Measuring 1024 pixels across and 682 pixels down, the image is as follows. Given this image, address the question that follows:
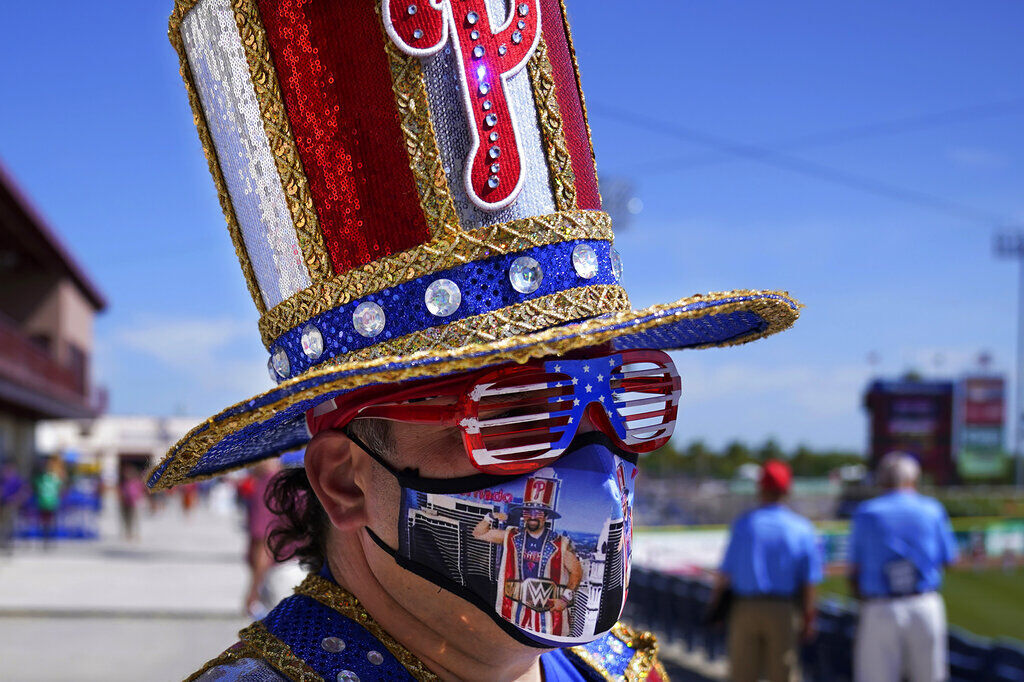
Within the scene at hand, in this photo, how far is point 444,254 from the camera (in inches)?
60.3

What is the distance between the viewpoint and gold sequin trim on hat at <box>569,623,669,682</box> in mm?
1995

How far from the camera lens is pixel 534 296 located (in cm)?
154

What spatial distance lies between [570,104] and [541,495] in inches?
27.0

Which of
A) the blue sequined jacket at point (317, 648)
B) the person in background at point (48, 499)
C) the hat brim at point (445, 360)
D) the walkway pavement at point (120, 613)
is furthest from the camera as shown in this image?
the person in background at point (48, 499)

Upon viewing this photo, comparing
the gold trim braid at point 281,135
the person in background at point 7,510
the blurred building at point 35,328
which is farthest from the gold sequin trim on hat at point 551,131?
the blurred building at point 35,328

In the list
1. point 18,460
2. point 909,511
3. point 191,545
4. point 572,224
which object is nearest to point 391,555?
point 572,224

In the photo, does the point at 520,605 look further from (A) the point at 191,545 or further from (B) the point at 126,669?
(A) the point at 191,545

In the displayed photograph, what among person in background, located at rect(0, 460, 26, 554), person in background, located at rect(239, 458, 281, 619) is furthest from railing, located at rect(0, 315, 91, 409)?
person in background, located at rect(239, 458, 281, 619)

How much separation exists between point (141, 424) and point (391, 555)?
77.0m

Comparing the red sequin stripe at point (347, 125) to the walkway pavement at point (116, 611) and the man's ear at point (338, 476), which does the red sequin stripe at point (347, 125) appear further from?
the walkway pavement at point (116, 611)

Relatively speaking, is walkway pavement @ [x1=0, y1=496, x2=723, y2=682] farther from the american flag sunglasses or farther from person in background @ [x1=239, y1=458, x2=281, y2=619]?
the american flag sunglasses

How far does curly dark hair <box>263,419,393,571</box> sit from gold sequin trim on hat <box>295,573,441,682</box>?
120mm

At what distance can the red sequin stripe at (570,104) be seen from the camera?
1.67 metres

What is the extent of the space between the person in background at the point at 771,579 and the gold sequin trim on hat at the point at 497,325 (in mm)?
5652
